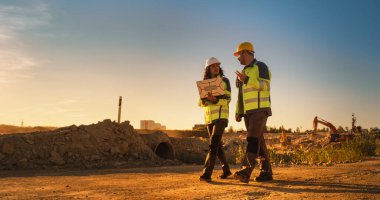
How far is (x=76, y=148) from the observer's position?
44.2 feet

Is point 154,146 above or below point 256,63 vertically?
below

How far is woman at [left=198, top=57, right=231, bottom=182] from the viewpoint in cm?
688

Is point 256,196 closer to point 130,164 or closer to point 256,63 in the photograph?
point 256,63

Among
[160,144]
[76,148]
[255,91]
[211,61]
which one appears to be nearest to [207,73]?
[211,61]

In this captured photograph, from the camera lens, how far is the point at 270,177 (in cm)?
675

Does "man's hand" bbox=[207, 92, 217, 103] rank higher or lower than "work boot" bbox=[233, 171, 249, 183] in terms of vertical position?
higher

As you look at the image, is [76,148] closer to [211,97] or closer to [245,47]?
[211,97]

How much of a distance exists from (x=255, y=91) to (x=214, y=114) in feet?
3.13

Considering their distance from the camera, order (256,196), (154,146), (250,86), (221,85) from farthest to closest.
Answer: (154,146)
(221,85)
(250,86)
(256,196)

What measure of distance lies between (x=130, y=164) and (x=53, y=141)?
105 inches

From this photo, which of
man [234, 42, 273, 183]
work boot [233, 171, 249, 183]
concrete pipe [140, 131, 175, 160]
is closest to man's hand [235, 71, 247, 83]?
man [234, 42, 273, 183]

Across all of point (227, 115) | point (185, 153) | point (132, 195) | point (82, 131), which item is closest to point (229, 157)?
point (185, 153)

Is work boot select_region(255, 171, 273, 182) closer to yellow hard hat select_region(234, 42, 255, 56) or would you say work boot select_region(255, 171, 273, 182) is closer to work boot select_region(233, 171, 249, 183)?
work boot select_region(233, 171, 249, 183)

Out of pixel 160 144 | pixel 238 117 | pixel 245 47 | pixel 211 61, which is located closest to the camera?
pixel 245 47
